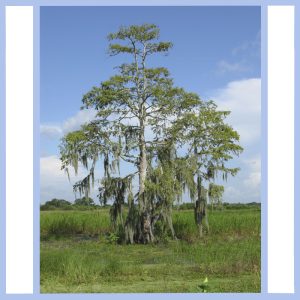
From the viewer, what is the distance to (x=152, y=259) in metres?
10.2

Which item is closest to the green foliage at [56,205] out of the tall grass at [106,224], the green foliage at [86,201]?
the tall grass at [106,224]

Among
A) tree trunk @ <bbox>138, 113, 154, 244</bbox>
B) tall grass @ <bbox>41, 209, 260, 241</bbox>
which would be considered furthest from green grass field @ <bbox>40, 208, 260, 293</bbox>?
tree trunk @ <bbox>138, 113, 154, 244</bbox>

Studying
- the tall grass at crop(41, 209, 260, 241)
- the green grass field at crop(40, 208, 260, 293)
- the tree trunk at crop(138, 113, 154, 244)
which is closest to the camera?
the green grass field at crop(40, 208, 260, 293)

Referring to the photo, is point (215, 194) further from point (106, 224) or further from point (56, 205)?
point (56, 205)

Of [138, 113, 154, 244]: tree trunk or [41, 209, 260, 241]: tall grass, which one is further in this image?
[41, 209, 260, 241]: tall grass

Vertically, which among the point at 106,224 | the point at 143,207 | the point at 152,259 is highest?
the point at 143,207

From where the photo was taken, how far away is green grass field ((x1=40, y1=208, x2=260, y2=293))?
26.5 ft

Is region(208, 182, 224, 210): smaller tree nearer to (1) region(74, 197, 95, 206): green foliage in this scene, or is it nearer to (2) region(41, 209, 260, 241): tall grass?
(2) region(41, 209, 260, 241): tall grass

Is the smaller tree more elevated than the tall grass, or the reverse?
the smaller tree

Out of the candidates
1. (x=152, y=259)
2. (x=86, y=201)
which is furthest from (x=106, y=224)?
(x=152, y=259)
